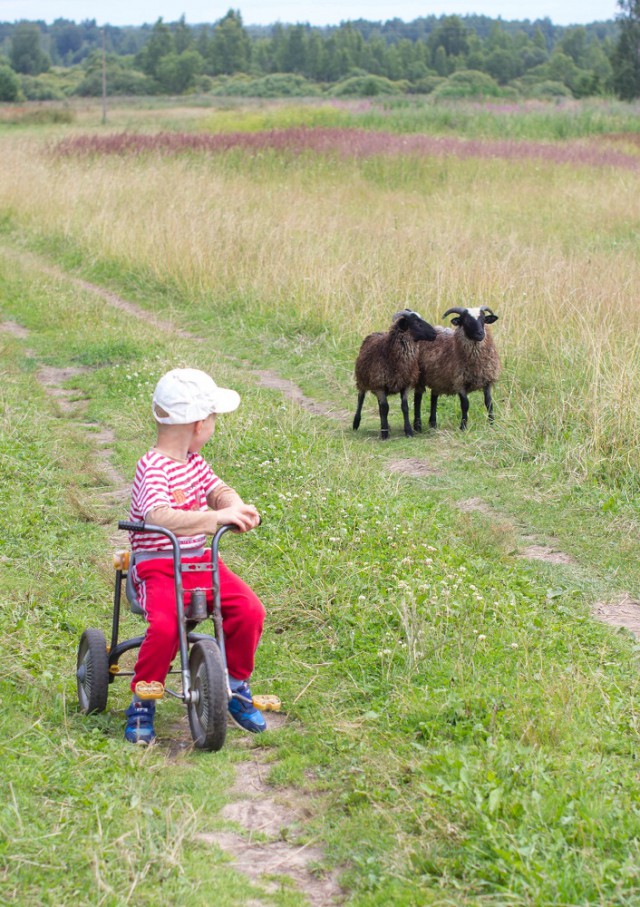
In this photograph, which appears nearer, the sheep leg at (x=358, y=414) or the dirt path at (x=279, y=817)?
the dirt path at (x=279, y=817)

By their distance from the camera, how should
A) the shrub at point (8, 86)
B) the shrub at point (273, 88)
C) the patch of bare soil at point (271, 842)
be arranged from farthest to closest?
1. the shrub at point (273, 88)
2. the shrub at point (8, 86)
3. the patch of bare soil at point (271, 842)

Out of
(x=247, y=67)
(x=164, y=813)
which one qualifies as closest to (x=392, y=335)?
(x=164, y=813)

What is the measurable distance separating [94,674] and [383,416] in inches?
198

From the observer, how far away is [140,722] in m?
4.22

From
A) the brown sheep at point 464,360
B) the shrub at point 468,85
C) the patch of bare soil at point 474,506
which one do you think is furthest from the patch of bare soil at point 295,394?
the shrub at point 468,85

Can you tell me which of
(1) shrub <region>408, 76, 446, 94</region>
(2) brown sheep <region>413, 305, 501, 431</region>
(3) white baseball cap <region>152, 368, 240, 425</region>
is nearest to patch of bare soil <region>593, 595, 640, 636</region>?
(3) white baseball cap <region>152, 368, 240, 425</region>

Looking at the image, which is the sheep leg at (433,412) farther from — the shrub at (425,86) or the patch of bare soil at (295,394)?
the shrub at (425,86)

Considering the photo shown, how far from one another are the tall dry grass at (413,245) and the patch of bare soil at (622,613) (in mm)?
1899

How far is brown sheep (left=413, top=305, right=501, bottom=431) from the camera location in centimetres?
872

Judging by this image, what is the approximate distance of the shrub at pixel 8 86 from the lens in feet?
237

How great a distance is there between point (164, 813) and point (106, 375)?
7.53 meters

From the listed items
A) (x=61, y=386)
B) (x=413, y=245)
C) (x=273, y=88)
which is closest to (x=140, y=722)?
(x=61, y=386)

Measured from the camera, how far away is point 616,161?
2302cm

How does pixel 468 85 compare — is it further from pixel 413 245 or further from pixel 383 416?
pixel 383 416
